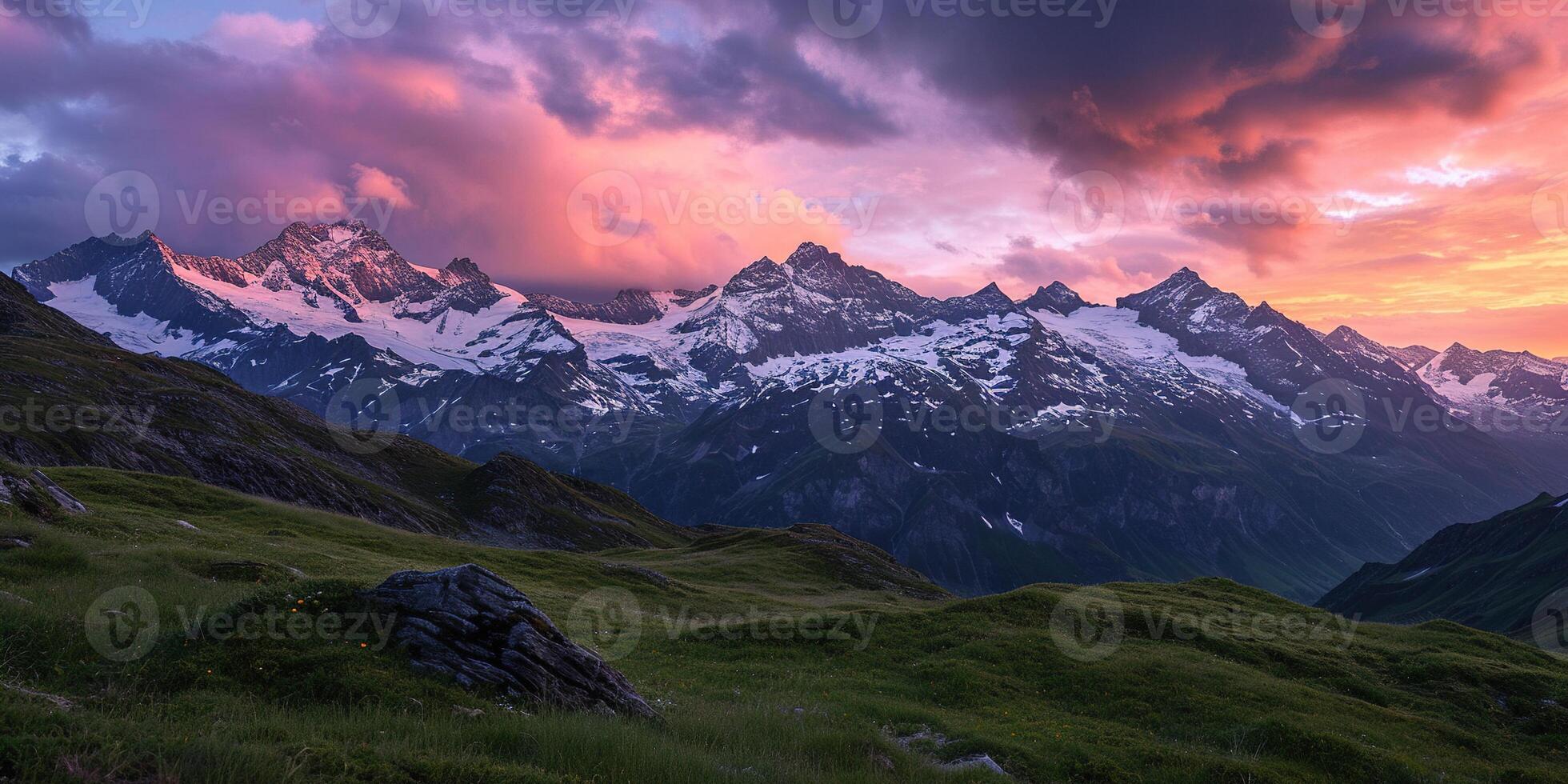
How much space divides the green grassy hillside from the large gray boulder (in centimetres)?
80

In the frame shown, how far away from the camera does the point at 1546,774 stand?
1094 inches

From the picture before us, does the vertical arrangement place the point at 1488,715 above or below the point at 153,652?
below

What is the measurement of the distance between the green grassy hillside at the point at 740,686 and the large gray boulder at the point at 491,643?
0.80m

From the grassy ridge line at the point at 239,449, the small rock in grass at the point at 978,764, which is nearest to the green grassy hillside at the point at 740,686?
the small rock in grass at the point at 978,764

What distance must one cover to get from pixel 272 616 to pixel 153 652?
214 cm

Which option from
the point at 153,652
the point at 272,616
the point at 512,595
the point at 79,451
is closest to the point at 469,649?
the point at 512,595

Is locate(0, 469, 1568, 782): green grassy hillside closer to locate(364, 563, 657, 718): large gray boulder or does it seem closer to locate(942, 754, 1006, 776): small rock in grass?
locate(942, 754, 1006, 776): small rock in grass

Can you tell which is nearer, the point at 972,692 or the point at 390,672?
the point at 390,672

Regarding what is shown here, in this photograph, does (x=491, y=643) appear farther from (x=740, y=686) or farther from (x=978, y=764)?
(x=740, y=686)

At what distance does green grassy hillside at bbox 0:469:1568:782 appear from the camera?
12.9 m

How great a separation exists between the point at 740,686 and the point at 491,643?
49.0 ft

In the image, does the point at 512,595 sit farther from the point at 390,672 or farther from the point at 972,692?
the point at 972,692

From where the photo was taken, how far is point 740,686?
3094cm

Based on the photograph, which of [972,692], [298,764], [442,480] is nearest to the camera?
[298,764]
